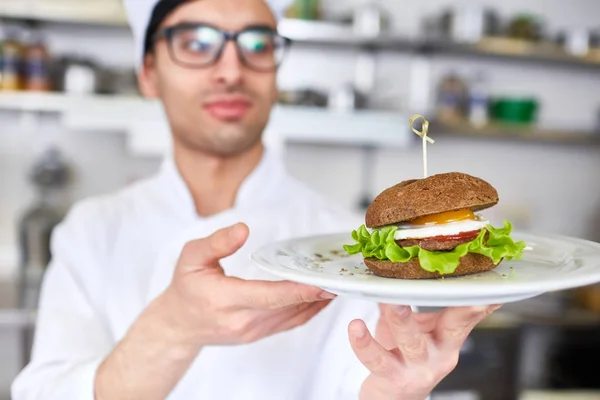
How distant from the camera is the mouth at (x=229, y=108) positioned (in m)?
1.25

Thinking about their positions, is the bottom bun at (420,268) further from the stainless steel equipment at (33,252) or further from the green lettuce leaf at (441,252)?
the stainless steel equipment at (33,252)

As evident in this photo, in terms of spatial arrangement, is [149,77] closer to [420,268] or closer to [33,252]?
[420,268]

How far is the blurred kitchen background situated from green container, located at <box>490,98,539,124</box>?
0.01m

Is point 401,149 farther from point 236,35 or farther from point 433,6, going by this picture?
point 236,35

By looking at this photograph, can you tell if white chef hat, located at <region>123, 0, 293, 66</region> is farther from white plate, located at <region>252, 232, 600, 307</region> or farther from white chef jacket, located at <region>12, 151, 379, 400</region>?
white plate, located at <region>252, 232, 600, 307</region>

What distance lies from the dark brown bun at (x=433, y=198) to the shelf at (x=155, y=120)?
206 cm

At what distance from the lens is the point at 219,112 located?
1.26 metres

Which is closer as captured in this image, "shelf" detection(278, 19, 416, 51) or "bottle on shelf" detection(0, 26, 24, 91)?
"bottle on shelf" detection(0, 26, 24, 91)

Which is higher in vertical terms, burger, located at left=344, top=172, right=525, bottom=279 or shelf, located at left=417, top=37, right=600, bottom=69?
shelf, located at left=417, top=37, right=600, bottom=69

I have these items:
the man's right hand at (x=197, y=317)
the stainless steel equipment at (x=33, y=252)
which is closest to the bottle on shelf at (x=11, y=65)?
the stainless steel equipment at (x=33, y=252)

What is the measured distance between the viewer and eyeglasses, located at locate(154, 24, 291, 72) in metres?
1.25

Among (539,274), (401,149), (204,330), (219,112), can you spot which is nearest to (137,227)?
(219,112)

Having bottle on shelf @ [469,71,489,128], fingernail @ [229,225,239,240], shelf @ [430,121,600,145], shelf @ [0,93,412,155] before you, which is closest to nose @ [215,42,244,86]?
fingernail @ [229,225,239,240]

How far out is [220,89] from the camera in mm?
1243
